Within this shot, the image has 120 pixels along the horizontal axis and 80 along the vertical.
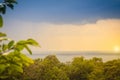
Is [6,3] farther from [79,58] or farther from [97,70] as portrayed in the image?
[79,58]

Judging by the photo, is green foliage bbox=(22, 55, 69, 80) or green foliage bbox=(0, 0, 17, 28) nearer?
green foliage bbox=(0, 0, 17, 28)

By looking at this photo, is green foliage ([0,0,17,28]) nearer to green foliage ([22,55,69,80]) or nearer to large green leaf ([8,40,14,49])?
large green leaf ([8,40,14,49])

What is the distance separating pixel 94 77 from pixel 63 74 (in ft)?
22.0

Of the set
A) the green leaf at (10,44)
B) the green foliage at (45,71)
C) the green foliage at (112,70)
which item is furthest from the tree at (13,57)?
the green foliage at (45,71)

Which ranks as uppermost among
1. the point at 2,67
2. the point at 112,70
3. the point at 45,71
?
the point at 2,67

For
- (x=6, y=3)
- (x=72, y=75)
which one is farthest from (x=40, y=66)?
(x=6, y=3)

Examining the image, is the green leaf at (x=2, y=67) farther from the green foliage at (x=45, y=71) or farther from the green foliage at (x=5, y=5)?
the green foliage at (x=45, y=71)

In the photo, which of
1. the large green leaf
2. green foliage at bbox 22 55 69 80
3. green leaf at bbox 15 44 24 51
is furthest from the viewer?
green foliage at bbox 22 55 69 80

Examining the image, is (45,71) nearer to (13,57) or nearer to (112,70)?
(112,70)

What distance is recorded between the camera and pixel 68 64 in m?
69.4

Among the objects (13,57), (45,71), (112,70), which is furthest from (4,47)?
(45,71)

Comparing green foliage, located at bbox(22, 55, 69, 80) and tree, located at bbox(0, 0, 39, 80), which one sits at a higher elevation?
tree, located at bbox(0, 0, 39, 80)

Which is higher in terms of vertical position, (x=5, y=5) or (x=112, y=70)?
(x=5, y=5)

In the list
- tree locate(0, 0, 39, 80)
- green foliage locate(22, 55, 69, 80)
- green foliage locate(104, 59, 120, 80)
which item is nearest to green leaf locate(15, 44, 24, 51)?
tree locate(0, 0, 39, 80)
